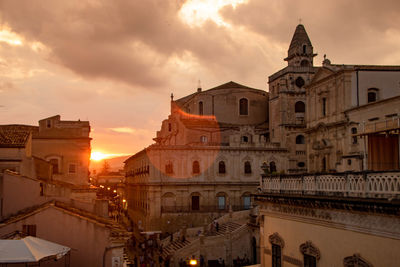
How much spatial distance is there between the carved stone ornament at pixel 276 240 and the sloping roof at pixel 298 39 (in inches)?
1733

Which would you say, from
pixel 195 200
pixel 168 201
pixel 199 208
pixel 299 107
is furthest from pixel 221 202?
pixel 299 107

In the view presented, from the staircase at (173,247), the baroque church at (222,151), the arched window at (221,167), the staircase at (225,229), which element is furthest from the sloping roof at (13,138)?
the arched window at (221,167)

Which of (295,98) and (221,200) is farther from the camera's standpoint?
(295,98)

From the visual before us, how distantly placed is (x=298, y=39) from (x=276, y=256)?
45.3m

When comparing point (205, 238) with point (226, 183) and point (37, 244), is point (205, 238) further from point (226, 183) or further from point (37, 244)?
point (37, 244)

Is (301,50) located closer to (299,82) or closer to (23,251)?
(299,82)

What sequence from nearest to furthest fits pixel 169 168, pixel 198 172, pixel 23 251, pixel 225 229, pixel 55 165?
pixel 23 251 < pixel 55 165 < pixel 225 229 < pixel 169 168 < pixel 198 172

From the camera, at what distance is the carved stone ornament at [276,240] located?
16.1 meters

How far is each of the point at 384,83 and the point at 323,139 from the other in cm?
830

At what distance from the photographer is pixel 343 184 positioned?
1266cm

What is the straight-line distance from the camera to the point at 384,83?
120 ft

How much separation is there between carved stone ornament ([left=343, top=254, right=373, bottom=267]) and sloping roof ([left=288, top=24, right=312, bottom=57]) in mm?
47884

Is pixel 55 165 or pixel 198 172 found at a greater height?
pixel 55 165

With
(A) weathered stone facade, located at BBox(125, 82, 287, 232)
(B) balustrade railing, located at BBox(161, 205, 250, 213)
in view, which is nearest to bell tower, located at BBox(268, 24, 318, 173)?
(A) weathered stone facade, located at BBox(125, 82, 287, 232)
